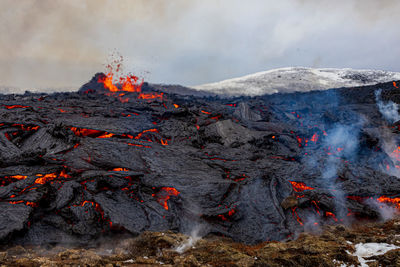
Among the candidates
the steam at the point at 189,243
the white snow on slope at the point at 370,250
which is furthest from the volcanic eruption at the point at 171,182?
the white snow on slope at the point at 370,250

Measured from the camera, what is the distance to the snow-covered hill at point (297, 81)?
152ft

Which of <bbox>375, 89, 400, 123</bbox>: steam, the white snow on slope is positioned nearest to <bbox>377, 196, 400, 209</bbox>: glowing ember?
the white snow on slope

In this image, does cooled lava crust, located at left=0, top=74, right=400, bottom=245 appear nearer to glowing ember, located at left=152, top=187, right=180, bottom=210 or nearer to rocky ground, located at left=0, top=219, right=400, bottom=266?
glowing ember, located at left=152, top=187, right=180, bottom=210

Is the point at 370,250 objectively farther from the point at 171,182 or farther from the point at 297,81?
the point at 297,81

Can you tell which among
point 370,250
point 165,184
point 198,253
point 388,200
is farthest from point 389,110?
point 198,253

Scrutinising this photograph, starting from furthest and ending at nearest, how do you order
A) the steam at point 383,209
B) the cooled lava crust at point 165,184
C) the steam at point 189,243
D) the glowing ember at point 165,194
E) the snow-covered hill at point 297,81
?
the snow-covered hill at point 297,81 → the glowing ember at point 165,194 → the steam at point 383,209 → the cooled lava crust at point 165,184 → the steam at point 189,243

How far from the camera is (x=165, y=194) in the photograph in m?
7.50

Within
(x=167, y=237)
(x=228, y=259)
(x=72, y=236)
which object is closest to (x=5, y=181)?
(x=72, y=236)

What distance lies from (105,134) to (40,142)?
2.33 meters

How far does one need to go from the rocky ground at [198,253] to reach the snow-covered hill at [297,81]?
41.4 meters

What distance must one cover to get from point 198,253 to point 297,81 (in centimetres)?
5224

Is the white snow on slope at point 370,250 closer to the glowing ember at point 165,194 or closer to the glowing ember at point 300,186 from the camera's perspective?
the glowing ember at point 300,186

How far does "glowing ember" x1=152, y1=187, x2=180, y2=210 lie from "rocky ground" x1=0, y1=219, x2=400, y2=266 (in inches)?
57.4

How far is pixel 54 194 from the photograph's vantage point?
6762 mm
